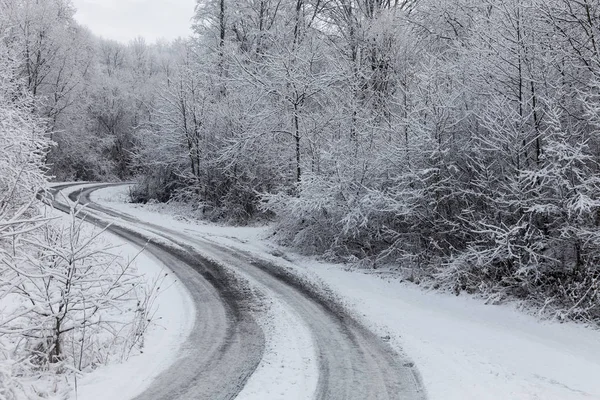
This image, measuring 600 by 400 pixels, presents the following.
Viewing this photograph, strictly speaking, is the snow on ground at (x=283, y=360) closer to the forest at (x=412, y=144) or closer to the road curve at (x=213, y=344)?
the road curve at (x=213, y=344)

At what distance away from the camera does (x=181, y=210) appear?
25.0 m

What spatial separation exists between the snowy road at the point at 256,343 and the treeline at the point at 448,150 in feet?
10.4

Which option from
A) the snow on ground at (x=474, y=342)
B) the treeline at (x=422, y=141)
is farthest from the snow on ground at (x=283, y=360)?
the treeline at (x=422, y=141)

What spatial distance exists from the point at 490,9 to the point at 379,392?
1412 cm

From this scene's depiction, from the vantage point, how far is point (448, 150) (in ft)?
39.2

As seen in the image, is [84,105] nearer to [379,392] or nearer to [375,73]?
[375,73]

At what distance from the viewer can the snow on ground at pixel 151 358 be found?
18.8 feet

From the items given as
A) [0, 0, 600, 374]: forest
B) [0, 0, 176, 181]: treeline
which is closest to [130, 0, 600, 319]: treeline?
[0, 0, 600, 374]: forest

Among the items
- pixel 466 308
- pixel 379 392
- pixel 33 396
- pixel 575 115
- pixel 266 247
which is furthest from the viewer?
pixel 266 247

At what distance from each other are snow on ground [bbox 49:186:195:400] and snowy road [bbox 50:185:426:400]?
0.19 metres

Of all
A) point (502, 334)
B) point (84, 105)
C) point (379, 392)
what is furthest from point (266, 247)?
point (84, 105)

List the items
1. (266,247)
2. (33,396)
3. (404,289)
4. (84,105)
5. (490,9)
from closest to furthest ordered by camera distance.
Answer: (33,396), (404,289), (490,9), (266,247), (84,105)

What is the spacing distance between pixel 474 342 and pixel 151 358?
5560 millimetres

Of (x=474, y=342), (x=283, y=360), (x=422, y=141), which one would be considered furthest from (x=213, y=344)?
(x=422, y=141)
